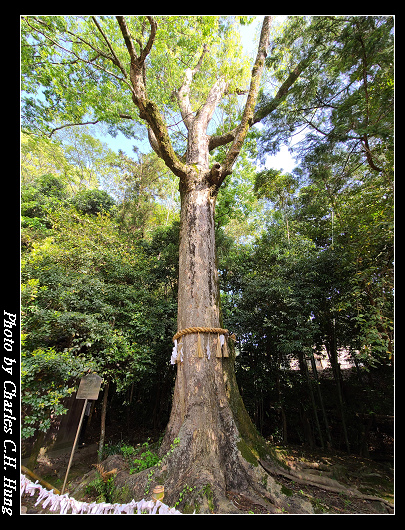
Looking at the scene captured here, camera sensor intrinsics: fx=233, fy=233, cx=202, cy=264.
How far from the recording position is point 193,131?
4.53m

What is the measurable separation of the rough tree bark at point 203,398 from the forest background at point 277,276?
1.54 meters

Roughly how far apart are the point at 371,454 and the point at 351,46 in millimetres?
7649

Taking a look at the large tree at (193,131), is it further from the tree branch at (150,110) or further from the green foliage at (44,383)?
the green foliage at (44,383)

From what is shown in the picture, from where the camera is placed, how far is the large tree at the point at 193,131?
86.2 inches

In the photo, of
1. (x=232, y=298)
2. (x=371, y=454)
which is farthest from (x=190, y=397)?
(x=371, y=454)

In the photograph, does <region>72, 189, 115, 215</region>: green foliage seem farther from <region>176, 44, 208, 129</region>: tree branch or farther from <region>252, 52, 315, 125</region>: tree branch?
<region>252, 52, 315, 125</region>: tree branch

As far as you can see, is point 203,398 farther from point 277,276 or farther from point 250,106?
point 250,106

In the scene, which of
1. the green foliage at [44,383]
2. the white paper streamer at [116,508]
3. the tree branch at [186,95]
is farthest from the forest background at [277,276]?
the white paper streamer at [116,508]

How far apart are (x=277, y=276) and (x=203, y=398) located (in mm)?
3739

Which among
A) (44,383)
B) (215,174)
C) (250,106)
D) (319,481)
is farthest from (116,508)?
(250,106)

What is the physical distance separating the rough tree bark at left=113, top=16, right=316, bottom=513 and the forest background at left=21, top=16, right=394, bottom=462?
5.04 feet

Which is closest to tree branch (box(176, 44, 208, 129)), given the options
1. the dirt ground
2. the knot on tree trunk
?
the knot on tree trunk
